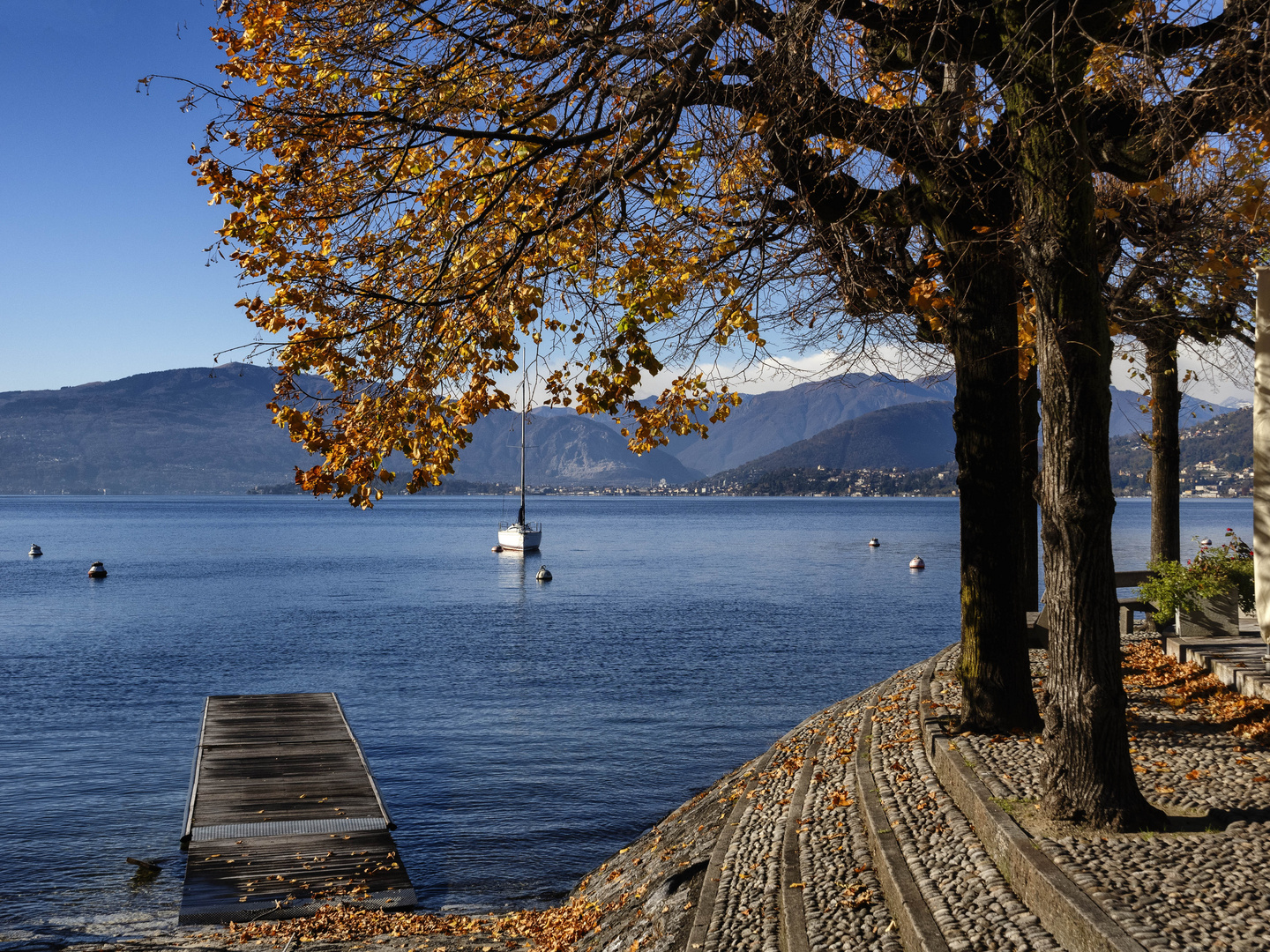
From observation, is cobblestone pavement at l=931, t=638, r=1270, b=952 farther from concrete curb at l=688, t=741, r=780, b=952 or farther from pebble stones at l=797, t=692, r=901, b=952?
concrete curb at l=688, t=741, r=780, b=952

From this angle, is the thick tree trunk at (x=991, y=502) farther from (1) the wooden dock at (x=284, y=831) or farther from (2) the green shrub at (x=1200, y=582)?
(1) the wooden dock at (x=284, y=831)

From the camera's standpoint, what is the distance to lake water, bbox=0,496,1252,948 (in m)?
14.3

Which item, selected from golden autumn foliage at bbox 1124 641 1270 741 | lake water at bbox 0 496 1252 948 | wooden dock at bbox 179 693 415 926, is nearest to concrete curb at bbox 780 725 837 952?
golden autumn foliage at bbox 1124 641 1270 741

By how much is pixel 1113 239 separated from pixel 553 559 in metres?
75.1

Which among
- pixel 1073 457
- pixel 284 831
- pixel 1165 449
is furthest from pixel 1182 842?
pixel 1165 449

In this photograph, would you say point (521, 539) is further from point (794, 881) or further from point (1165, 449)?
point (794, 881)

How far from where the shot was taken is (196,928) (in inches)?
403

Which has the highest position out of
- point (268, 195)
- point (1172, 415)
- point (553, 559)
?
point (268, 195)

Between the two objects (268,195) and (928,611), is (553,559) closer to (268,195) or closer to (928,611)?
(928,611)

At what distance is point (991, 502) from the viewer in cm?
899

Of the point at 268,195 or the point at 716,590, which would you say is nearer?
the point at 268,195

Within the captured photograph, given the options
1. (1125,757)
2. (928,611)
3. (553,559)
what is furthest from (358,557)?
(1125,757)

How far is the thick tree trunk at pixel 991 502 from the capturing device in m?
8.88

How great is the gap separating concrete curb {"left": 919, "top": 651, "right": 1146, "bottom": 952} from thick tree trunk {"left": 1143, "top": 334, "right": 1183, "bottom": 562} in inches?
397
